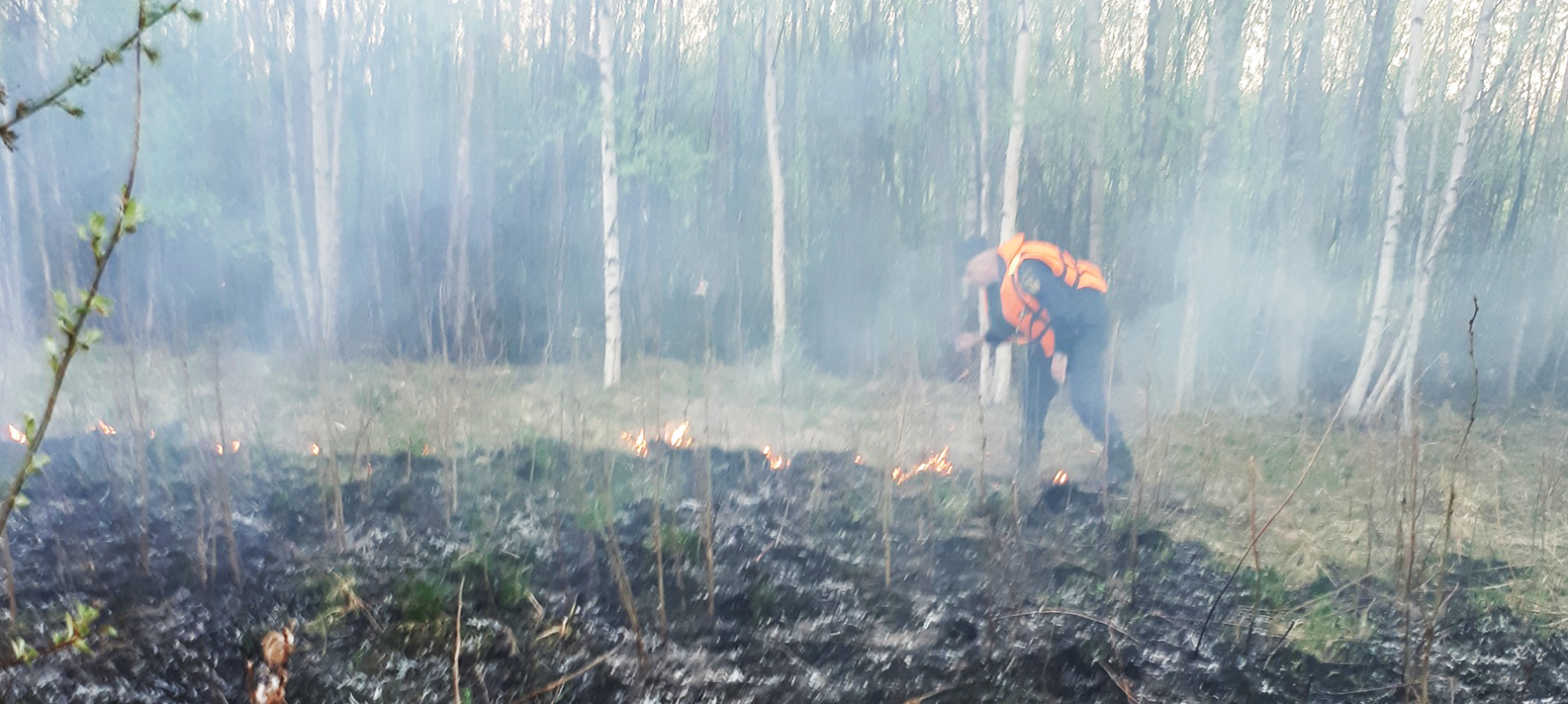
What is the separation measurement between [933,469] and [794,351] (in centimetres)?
404

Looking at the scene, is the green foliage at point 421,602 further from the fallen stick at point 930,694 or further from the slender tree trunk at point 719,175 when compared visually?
the slender tree trunk at point 719,175

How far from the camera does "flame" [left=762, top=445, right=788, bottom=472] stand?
565 centimetres

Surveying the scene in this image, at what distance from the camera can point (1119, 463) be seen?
18.3 feet

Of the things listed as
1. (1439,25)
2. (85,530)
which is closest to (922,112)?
(1439,25)

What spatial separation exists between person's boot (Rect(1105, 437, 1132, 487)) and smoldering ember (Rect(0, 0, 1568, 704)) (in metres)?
0.05

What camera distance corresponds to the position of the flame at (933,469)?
17.5ft

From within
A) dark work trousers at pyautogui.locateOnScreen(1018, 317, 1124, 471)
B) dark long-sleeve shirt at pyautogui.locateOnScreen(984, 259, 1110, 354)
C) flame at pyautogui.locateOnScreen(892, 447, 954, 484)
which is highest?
dark long-sleeve shirt at pyautogui.locateOnScreen(984, 259, 1110, 354)

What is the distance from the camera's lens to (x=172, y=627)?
324 centimetres

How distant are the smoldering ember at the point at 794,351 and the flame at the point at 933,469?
10 cm

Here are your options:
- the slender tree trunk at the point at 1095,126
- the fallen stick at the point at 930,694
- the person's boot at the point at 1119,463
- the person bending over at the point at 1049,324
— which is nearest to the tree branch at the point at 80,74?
the fallen stick at the point at 930,694

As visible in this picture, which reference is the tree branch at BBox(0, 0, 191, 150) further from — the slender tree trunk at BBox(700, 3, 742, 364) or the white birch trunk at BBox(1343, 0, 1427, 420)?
the slender tree trunk at BBox(700, 3, 742, 364)

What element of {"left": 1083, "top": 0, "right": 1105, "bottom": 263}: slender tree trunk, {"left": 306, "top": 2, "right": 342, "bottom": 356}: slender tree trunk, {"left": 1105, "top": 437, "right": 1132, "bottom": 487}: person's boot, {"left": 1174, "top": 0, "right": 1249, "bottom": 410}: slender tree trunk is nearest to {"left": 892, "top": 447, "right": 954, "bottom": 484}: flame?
{"left": 1105, "top": 437, "right": 1132, "bottom": 487}: person's boot

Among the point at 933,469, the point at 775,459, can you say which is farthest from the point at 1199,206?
the point at 775,459

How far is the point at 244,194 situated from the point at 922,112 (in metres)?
7.66
